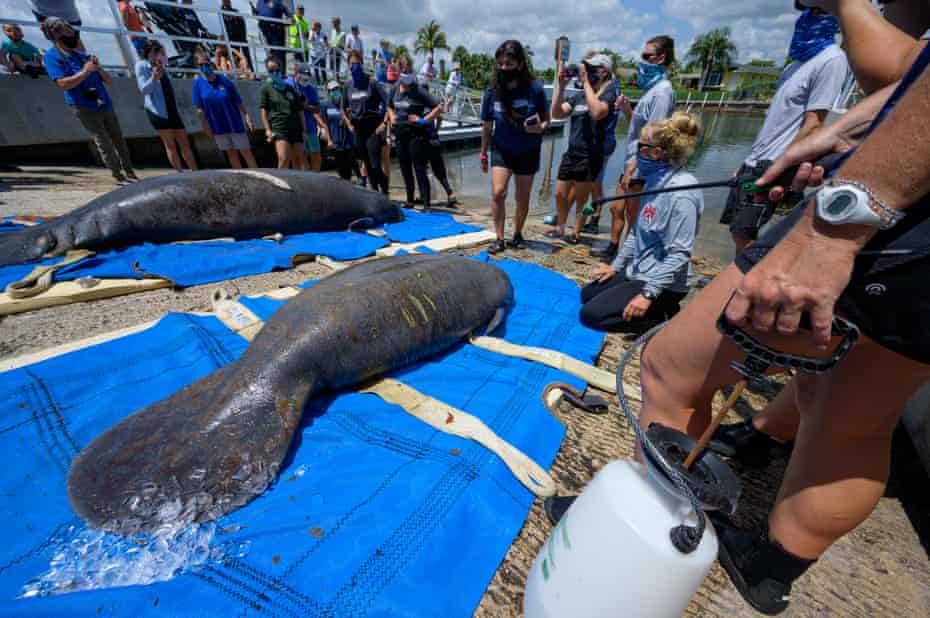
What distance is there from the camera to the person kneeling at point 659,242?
10.9 feet

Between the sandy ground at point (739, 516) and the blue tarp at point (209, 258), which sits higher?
the blue tarp at point (209, 258)

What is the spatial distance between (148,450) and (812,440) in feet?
9.37

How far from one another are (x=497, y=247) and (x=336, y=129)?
6500mm

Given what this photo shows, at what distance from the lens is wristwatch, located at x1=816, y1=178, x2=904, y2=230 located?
2.94 feet

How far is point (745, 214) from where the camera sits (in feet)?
11.5

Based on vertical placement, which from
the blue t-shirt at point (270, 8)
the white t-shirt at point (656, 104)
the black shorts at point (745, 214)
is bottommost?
the black shorts at point (745, 214)

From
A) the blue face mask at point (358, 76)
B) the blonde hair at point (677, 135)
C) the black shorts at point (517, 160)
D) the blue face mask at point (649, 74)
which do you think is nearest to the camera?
the blonde hair at point (677, 135)

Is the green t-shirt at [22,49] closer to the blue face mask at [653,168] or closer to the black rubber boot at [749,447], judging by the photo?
the blue face mask at [653,168]

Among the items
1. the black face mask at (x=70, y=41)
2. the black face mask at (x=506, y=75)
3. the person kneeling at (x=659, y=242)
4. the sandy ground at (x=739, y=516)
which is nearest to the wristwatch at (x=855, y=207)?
the sandy ground at (x=739, y=516)

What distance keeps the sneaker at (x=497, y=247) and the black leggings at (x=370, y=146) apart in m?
4.01

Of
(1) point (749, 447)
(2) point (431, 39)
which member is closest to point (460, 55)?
(2) point (431, 39)

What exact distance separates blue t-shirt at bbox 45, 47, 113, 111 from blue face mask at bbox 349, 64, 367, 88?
4.52 m

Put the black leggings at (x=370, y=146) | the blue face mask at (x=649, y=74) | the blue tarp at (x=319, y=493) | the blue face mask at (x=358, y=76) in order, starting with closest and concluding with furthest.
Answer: the blue tarp at (x=319, y=493) < the blue face mask at (x=649, y=74) < the blue face mask at (x=358, y=76) < the black leggings at (x=370, y=146)

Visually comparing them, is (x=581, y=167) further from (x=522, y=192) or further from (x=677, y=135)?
(x=677, y=135)
